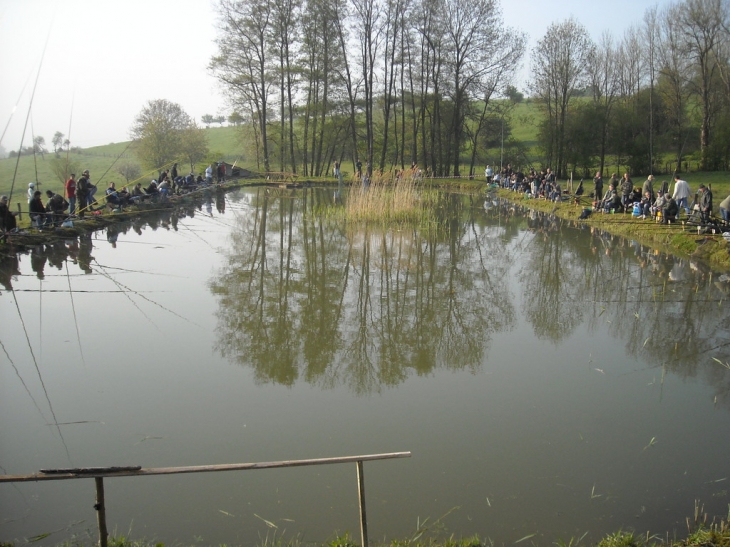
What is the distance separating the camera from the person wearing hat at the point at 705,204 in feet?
37.6

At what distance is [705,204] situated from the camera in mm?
11852

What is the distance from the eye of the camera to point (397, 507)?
11.8ft

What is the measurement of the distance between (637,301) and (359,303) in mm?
3860

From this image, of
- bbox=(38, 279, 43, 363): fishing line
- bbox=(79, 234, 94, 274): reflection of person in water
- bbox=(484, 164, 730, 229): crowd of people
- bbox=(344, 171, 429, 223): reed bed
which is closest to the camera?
bbox=(38, 279, 43, 363): fishing line

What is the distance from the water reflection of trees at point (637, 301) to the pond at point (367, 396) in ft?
0.15

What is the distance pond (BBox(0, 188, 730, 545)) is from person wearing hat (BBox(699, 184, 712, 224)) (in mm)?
1653

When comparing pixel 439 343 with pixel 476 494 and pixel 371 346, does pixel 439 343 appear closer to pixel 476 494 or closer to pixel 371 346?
pixel 371 346

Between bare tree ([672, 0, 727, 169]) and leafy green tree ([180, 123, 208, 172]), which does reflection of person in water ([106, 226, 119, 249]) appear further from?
bare tree ([672, 0, 727, 169])

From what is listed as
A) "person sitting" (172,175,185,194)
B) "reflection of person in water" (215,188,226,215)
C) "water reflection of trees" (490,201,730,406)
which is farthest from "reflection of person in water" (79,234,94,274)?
"person sitting" (172,175,185,194)

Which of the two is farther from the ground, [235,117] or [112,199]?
[235,117]

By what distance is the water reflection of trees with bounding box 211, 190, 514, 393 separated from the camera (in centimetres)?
588

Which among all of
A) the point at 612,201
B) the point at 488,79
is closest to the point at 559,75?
the point at 488,79

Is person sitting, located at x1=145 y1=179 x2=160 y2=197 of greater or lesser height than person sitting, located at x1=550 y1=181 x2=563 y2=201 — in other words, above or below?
above

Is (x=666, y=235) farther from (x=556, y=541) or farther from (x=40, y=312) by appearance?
(x=40, y=312)
